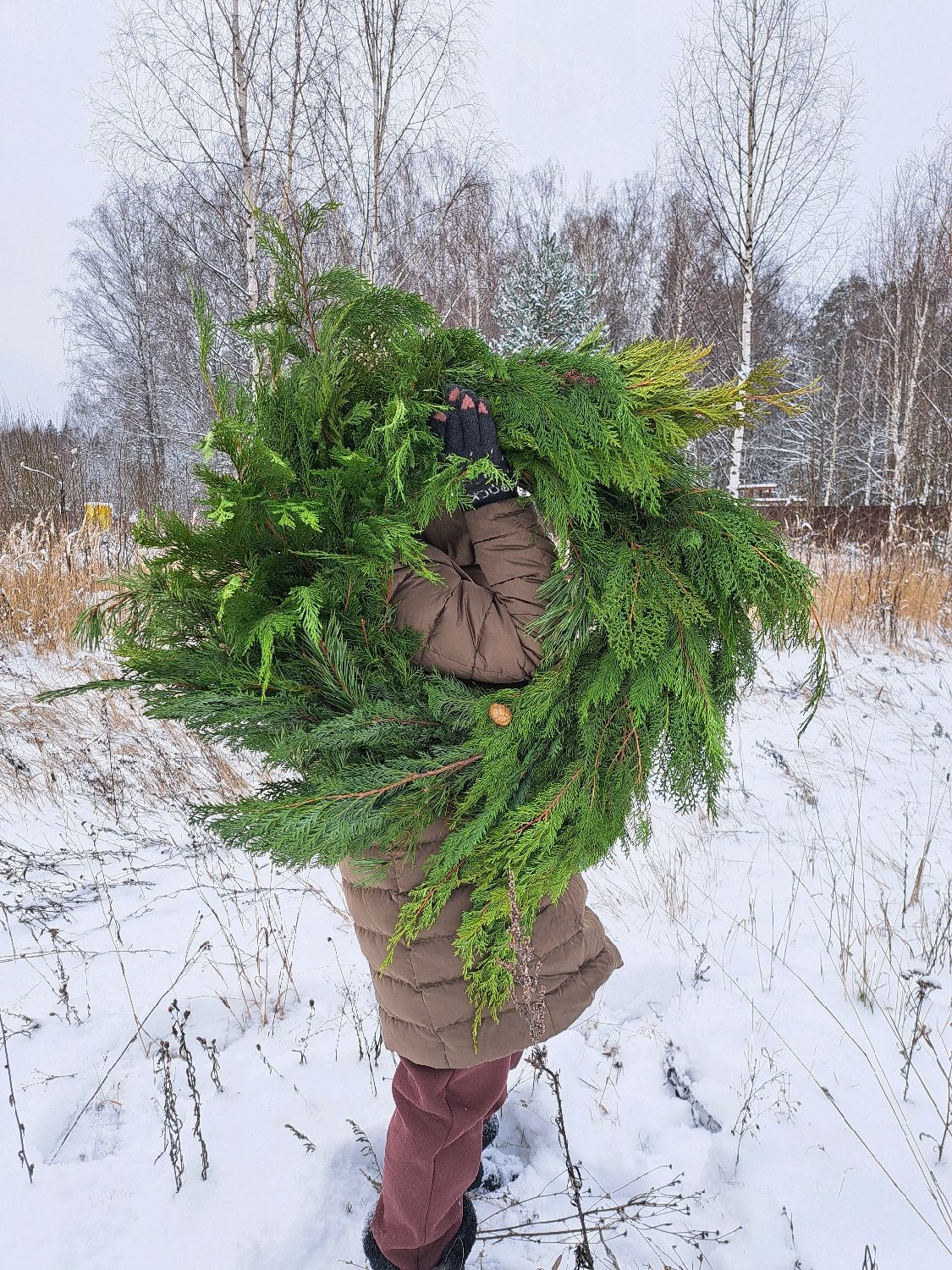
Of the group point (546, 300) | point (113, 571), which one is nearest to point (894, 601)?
point (113, 571)

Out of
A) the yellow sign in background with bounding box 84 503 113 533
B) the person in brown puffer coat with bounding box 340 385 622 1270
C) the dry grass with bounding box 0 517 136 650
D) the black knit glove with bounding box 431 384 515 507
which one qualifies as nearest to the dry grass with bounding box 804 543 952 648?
the person in brown puffer coat with bounding box 340 385 622 1270

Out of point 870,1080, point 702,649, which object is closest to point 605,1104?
point 870,1080

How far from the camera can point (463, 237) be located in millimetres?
13906

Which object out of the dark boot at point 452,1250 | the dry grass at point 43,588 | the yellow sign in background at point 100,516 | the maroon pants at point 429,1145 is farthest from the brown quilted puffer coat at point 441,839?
the yellow sign in background at point 100,516

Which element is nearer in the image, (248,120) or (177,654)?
(177,654)

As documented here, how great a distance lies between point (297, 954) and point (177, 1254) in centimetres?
101

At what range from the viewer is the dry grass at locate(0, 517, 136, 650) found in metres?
5.02

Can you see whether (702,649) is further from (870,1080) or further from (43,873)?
(43,873)

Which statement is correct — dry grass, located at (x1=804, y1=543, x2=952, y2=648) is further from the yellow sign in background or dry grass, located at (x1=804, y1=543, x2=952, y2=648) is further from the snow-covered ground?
the yellow sign in background

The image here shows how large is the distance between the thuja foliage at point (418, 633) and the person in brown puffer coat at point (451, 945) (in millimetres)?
44

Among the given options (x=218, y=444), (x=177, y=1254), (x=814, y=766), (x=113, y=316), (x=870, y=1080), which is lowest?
(x=177, y=1254)

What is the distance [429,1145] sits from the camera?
1.23 m

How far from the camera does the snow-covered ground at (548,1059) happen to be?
1.49 meters

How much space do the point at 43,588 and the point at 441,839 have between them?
5.32 m
